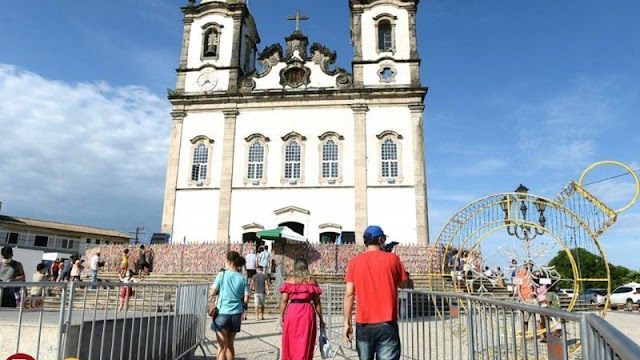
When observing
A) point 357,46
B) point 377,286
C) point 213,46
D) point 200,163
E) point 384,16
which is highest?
point 384,16

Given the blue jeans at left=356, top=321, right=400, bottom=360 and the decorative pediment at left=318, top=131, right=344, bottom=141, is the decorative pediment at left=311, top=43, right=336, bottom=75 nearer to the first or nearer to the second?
the decorative pediment at left=318, top=131, right=344, bottom=141

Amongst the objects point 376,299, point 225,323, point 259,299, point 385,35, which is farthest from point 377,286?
point 385,35

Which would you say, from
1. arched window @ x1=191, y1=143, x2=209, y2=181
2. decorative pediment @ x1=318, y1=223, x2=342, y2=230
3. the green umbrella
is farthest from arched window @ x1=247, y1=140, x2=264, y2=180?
the green umbrella

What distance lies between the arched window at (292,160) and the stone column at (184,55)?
7.65 metres

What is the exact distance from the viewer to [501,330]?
3574mm

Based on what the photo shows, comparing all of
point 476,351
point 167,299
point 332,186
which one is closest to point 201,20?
point 332,186

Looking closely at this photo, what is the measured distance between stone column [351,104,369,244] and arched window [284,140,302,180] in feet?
10.4

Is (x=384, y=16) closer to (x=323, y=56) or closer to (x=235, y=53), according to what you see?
(x=323, y=56)

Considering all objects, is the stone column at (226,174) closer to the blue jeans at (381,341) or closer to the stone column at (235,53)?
the stone column at (235,53)

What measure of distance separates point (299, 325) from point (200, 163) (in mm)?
20626

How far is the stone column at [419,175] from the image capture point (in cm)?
2141

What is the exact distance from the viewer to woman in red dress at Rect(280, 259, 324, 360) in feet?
16.0

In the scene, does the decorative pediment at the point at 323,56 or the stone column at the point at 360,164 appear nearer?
the stone column at the point at 360,164

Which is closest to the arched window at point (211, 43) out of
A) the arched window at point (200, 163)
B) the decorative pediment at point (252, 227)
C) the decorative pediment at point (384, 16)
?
the arched window at point (200, 163)
